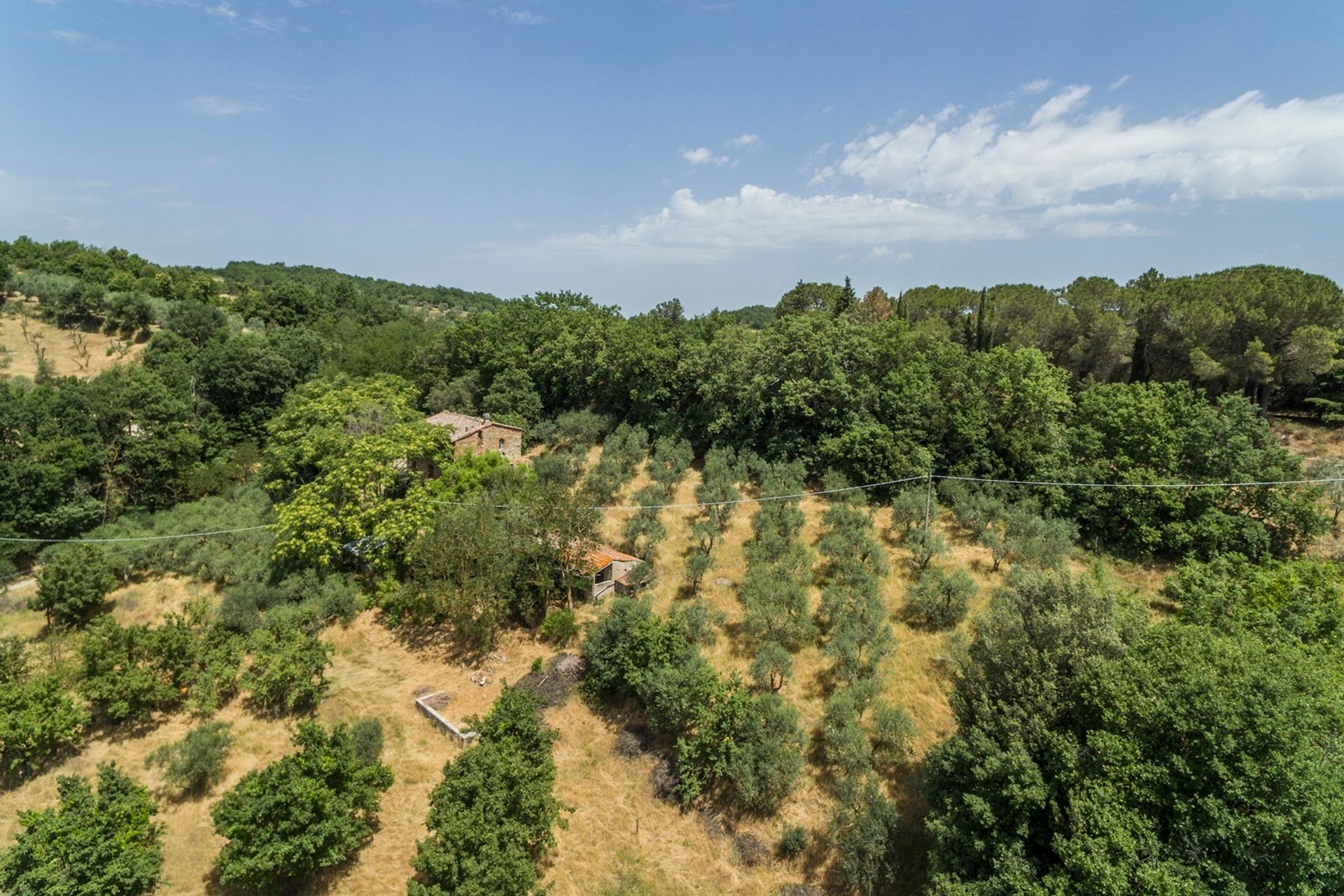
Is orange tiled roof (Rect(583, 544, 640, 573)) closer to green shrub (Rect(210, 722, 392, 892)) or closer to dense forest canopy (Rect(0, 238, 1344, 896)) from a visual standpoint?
dense forest canopy (Rect(0, 238, 1344, 896))

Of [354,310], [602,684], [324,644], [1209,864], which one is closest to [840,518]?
[602,684]

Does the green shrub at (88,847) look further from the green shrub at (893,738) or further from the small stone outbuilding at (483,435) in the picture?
the small stone outbuilding at (483,435)

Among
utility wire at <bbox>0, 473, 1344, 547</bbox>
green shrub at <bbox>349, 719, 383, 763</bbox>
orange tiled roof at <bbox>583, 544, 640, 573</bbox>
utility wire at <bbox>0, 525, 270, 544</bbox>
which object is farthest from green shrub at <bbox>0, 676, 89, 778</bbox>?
orange tiled roof at <bbox>583, 544, 640, 573</bbox>

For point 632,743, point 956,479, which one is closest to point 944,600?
point 956,479

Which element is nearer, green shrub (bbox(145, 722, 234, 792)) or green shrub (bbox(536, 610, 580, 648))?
green shrub (bbox(145, 722, 234, 792))

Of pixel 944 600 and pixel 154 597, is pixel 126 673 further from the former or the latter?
pixel 944 600

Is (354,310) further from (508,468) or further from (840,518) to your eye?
(840,518)

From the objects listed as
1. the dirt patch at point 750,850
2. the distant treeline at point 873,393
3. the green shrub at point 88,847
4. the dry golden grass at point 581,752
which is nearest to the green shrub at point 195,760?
the dry golden grass at point 581,752
